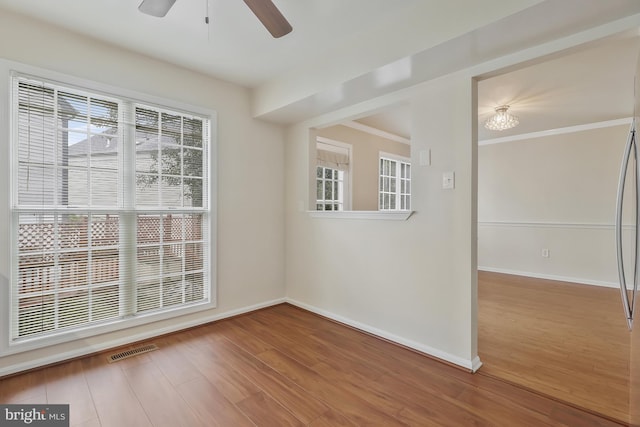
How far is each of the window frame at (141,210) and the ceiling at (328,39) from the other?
39 centimetres

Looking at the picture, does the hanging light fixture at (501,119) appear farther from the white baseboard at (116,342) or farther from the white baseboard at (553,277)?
the white baseboard at (116,342)

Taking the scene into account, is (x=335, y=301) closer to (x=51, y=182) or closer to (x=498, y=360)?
(x=498, y=360)

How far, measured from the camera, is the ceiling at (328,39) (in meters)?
1.83

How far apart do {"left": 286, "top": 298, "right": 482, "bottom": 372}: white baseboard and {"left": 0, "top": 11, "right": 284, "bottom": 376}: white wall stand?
0.74 metres

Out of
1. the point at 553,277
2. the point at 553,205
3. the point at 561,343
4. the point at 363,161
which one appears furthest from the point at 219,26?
the point at 553,277

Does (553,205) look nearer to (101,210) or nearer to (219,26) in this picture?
(219,26)

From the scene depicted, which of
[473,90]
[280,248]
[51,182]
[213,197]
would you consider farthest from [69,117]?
[473,90]

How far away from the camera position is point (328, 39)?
Answer: 2.45 meters

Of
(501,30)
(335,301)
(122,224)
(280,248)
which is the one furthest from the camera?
(280,248)

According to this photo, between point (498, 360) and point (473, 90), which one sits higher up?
point (473, 90)

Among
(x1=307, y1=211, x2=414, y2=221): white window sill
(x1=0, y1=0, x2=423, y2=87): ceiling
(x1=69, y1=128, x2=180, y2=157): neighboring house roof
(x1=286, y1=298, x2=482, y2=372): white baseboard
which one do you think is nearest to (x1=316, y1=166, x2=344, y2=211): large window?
(x1=307, y1=211, x2=414, y2=221): white window sill

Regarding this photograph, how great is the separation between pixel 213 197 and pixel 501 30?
2.77m

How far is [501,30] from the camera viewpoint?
5.80 feet

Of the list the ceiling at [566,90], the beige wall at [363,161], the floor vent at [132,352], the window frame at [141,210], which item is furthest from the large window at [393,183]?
the floor vent at [132,352]
